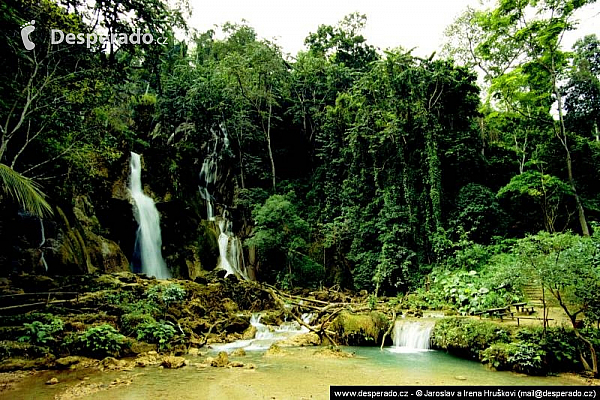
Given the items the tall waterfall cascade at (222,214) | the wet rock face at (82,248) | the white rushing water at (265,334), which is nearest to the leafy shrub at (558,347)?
the white rushing water at (265,334)

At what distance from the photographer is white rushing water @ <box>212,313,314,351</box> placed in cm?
1090

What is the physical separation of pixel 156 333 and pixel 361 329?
582 cm

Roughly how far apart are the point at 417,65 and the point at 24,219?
807 inches

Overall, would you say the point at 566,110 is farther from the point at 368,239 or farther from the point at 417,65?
the point at 368,239

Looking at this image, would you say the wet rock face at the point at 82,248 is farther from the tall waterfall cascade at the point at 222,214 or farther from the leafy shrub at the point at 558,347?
the leafy shrub at the point at 558,347

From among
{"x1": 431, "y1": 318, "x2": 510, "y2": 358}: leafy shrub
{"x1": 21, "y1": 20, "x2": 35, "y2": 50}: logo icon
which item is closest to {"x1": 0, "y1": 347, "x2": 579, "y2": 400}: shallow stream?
{"x1": 431, "y1": 318, "x2": 510, "y2": 358}: leafy shrub

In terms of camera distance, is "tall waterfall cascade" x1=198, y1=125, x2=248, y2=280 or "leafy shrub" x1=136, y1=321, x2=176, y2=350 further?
"tall waterfall cascade" x1=198, y1=125, x2=248, y2=280

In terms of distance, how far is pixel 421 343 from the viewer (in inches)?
424

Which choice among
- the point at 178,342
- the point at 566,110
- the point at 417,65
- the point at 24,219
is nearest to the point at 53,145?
the point at 24,219

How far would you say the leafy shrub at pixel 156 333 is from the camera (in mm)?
9492

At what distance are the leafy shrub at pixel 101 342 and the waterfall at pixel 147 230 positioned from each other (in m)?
10.7

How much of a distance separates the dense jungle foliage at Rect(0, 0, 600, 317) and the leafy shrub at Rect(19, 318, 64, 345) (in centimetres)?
407

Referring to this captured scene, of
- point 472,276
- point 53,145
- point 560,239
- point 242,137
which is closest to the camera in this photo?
point 560,239

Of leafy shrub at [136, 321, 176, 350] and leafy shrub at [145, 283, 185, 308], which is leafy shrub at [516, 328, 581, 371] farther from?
leafy shrub at [145, 283, 185, 308]
